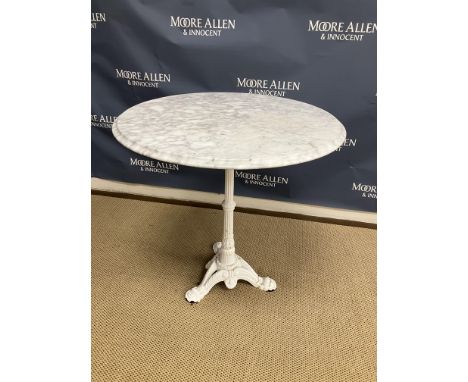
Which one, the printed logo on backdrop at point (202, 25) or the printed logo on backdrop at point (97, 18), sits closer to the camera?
the printed logo on backdrop at point (202, 25)

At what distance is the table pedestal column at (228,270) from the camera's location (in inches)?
73.2

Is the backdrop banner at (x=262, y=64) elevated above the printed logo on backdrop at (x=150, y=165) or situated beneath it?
elevated above

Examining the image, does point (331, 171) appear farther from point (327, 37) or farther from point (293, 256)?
point (327, 37)

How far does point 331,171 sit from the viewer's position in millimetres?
2451

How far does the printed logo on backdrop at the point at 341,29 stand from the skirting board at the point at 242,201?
3.31 ft

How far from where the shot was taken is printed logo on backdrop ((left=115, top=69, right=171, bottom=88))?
245 cm

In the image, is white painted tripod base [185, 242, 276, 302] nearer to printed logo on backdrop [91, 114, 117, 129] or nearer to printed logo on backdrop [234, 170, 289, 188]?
printed logo on backdrop [234, 170, 289, 188]

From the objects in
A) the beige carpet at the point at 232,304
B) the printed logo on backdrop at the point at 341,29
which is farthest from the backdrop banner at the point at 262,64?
the beige carpet at the point at 232,304

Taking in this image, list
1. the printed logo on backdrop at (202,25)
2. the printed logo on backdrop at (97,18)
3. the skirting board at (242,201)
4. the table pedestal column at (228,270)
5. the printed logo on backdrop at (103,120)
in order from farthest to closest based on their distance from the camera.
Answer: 1. the printed logo on backdrop at (103,120)
2. the skirting board at (242,201)
3. the printed logo on backdrop at (97,18)
4. the printed logo on backdrop at (202,25)
5. the table pedestal column at (228,270)

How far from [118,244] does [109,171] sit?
72 centimetres

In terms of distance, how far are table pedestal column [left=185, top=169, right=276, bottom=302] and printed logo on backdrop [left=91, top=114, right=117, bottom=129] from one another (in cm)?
119

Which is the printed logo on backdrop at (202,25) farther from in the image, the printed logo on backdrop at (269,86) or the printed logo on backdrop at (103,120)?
the printed logo on backdrop at (103,120)

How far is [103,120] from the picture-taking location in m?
2.64

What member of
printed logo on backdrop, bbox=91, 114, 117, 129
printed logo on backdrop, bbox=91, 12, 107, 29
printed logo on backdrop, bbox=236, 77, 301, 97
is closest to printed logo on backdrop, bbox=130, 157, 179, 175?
printed logo on backdrop, bbox=91, 114, 117, 129
